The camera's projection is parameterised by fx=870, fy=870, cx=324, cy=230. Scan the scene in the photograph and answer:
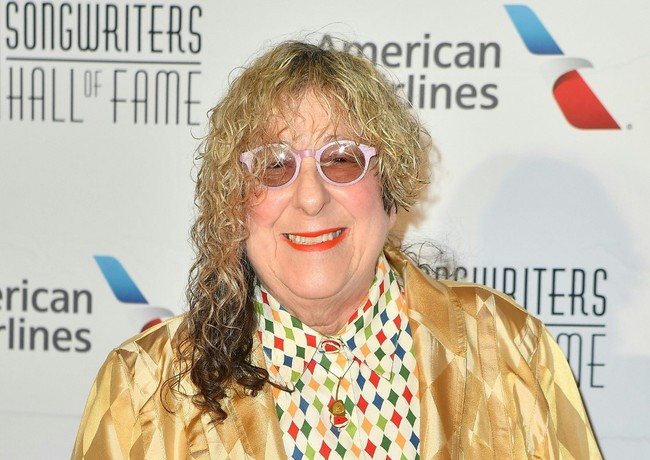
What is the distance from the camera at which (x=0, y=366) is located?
2346 mm

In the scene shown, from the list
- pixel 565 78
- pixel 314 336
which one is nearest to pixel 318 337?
pixel 314 336

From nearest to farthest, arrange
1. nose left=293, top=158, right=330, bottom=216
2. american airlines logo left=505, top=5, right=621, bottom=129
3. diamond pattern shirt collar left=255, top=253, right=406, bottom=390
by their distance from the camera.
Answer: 1. nose left=293, top=158, right=330, bottom=216
2. diamond pattern shirt collar left=255, top=253, right=406, bottom=390
3. american airlines logo left=505, top=5, right=621, bottom=129

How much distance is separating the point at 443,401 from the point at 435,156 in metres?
0.82

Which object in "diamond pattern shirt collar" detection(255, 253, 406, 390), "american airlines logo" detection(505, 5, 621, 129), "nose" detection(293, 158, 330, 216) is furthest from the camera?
"american airlines logo" detection(505, 5, 621, 129)

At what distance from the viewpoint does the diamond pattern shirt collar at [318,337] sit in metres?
1.65

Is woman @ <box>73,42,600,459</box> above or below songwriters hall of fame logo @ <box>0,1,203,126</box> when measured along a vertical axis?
below

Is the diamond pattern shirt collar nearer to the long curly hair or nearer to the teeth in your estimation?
the long curly hair

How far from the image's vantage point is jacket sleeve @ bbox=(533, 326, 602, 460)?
5.53ft

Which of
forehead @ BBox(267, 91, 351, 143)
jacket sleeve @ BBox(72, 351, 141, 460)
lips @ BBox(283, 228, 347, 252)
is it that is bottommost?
jacket sleeve @ BBox(72, 351, 141, 460)

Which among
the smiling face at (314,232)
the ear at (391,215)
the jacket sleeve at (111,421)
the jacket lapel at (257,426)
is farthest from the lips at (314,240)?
the jacket sleeve at (111,421)

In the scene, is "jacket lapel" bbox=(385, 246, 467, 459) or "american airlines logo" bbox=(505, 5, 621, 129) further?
"american airlines logo" bbox=(505, 5, 621, 129)

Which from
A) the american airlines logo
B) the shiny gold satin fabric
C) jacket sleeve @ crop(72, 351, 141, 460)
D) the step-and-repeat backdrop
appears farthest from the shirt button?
the american airlines logo

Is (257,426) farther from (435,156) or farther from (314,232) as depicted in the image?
(435,156)

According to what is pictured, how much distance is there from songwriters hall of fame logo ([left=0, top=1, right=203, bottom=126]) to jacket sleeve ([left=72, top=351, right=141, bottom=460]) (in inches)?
33.7
